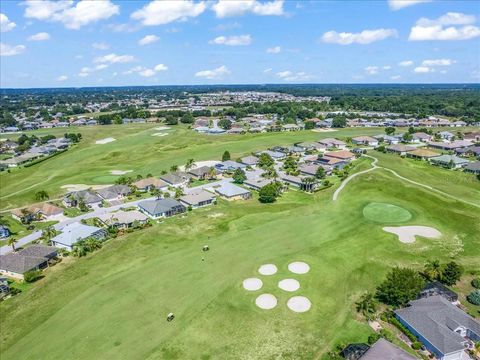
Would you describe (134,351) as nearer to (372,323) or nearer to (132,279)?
(132,279)

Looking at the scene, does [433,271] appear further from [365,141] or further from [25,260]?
[365,141]

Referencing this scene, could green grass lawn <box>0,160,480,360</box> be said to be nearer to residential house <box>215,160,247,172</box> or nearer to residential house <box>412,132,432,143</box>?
residential house <box>215,160,247,172</box>

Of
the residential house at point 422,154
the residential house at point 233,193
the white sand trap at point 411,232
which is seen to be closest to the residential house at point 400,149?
the residential house at point 422,154

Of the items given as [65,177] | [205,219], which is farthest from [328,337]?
[65,177]

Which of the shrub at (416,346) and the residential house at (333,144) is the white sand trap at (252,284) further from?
the residential house at (333,144)

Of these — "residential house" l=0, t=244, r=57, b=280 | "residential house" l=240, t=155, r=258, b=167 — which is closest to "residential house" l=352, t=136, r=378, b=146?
"residential house" l=240, t=155, r=258, b=167
